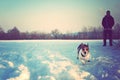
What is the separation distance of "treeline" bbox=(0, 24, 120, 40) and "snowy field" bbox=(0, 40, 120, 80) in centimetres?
5

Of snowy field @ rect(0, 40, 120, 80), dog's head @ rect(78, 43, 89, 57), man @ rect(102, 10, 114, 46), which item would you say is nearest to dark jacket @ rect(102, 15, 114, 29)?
man @ rect(102, 10, 114, 46)

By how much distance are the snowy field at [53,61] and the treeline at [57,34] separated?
0.17 feet

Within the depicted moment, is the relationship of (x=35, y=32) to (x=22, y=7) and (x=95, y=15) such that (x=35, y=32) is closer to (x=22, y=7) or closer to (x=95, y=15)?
(x=22, y=7)

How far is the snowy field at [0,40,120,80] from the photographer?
269 centimetres

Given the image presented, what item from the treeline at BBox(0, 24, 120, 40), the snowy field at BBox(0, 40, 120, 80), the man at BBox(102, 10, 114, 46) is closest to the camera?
the snowy field at BBox(0, 40, 120, 80)

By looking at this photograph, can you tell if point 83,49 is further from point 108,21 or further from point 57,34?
point 108,21

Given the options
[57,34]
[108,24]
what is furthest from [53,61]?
[108,24]

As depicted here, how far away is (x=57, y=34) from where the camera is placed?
2.89 meters

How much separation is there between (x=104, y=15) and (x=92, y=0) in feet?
0.76

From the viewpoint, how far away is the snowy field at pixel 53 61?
2.69 metres

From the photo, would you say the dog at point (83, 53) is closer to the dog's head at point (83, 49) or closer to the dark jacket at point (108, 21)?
the dog's head at point (83, 49)

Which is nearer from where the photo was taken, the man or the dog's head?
the dog's head

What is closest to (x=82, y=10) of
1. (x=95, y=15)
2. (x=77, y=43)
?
(x=95, y=15)

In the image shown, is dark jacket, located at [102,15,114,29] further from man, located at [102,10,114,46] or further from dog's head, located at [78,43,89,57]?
dog's head, located at [78,43,89,57]
